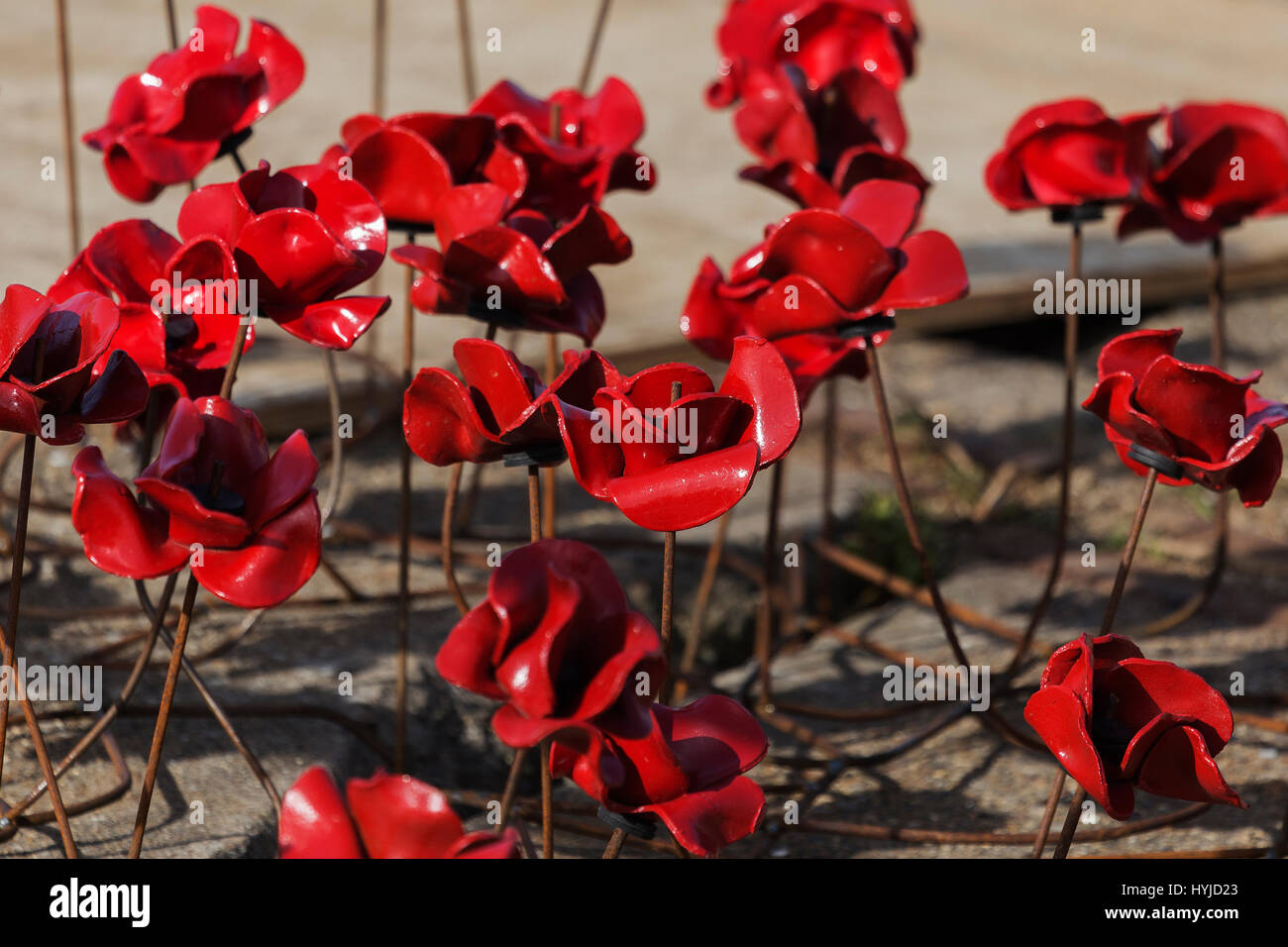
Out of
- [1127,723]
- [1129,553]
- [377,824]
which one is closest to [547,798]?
[377,824]

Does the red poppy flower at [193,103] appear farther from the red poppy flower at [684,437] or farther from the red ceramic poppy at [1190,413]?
the red ceramic poppy at [1190,413]

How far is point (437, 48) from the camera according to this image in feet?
14.0

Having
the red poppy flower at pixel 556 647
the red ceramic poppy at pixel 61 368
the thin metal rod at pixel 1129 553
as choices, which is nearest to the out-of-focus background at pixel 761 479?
the thin metal rod at pixel 1129 553

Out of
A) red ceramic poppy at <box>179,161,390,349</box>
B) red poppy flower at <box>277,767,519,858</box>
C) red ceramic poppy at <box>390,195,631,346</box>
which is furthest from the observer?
red ceramic poppy at <box>390,195,631,346</box>

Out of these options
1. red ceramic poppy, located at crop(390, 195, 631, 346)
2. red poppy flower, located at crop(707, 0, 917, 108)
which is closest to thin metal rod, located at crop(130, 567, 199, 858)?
red ceramic poppy, located at crop(390, 195, 631, 346)

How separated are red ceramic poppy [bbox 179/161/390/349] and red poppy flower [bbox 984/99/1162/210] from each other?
663 millimetres

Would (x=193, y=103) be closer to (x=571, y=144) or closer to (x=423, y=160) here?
(x=423, y=160)

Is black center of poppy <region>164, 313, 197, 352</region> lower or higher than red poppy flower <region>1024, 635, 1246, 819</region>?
higher

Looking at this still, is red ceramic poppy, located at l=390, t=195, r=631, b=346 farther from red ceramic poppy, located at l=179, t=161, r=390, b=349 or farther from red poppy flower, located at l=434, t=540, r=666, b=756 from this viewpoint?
red poppy flower, located at l=434, t=540, r=666, b=756

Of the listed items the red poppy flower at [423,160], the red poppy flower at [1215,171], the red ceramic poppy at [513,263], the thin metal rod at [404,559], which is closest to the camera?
the red ceramic poppy at [513,263]

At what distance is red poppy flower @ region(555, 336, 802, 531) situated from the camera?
2.77ft

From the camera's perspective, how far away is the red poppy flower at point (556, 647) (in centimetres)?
76

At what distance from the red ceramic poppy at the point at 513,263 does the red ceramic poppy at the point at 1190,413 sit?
38cm

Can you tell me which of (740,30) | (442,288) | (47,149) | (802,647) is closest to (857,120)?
(740,30)
